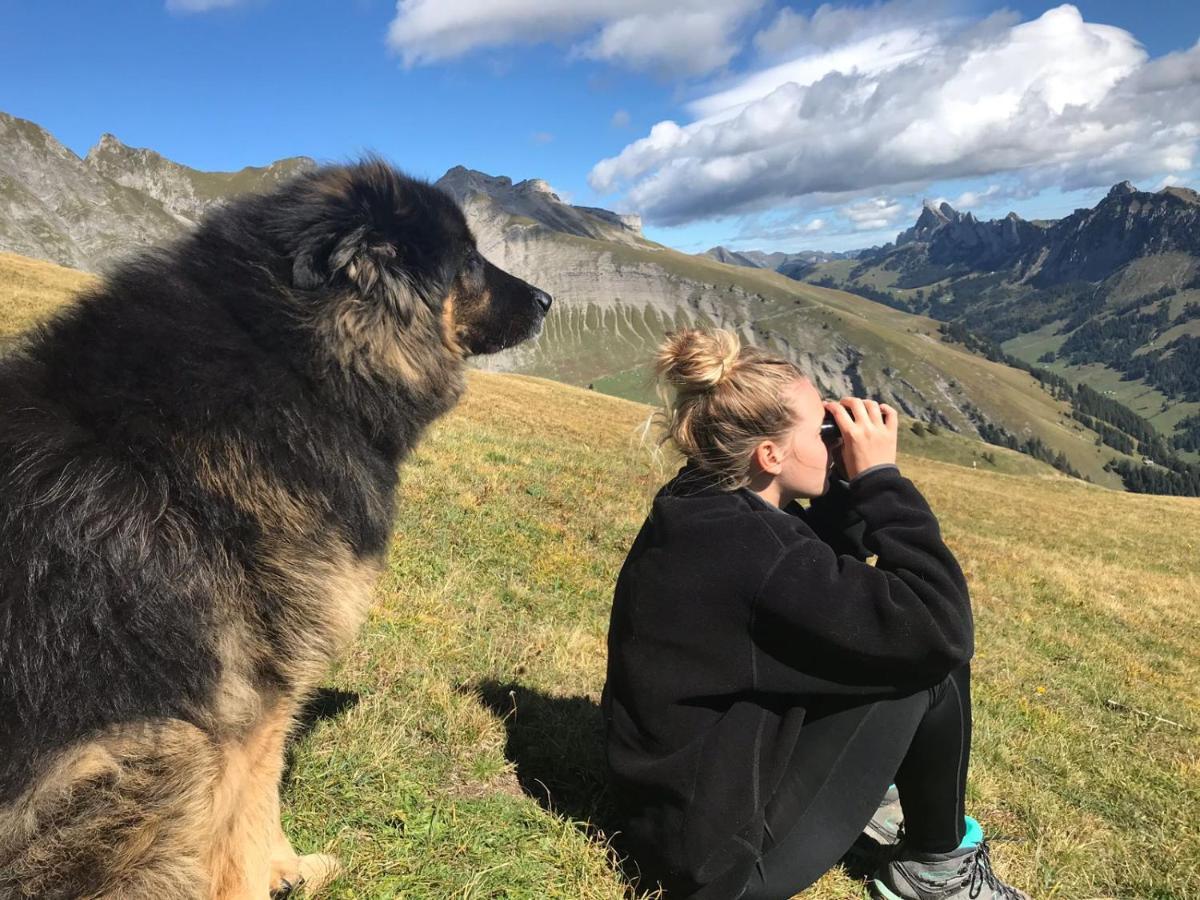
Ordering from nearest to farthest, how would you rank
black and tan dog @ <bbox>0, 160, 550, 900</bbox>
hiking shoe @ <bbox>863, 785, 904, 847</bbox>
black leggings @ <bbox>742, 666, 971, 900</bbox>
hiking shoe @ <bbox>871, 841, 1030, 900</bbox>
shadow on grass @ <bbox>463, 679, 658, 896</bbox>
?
black and tan dog @ <bbox>0, 160, 550, 900</bbox>
black leggings @ <bbox>742, 666, 971, 900</bbox>
hiking shoe @ <bbox>871, 841, 1030, 900</bbox>
shadow on grass @ <bbox>463, 679, 658, 896</bbox>
hiking shoe @ <bbox>863, 785, 904, 847</bbox>

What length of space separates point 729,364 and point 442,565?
541cm

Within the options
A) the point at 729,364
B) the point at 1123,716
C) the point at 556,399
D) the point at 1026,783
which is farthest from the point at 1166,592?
the point at 556,399

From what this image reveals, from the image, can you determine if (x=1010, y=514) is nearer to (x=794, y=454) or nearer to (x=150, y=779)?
(x=794, y=454)

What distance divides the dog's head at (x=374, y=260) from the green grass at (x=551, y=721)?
140 cm

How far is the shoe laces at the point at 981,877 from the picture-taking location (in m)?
3.85

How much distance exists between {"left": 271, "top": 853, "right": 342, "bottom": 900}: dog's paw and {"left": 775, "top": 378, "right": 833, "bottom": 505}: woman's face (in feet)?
9.35

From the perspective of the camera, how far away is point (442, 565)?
8008 millimetres

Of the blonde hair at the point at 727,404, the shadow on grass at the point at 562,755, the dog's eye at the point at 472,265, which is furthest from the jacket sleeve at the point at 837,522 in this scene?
the dog's eye at the point at 472,265

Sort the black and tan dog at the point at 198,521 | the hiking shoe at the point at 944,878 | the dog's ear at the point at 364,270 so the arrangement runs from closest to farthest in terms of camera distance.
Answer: the black and tan dog at the point at 198,521, the dog's ear at the point at 364,270, the hiking shoe at the point at 944,878

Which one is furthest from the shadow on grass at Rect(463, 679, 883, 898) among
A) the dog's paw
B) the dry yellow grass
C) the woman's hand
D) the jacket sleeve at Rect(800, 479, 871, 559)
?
the dry yellow grass

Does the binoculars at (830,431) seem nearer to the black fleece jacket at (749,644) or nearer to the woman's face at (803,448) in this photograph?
the woman's face at (803,448)

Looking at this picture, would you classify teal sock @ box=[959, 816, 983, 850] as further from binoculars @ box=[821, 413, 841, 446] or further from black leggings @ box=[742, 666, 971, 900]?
binoculars @ box=[821, 413, 841, 446]

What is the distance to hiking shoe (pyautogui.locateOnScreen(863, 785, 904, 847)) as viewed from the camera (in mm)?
4227

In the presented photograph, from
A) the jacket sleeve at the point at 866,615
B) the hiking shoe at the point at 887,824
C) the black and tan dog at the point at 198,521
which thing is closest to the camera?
the black and tan dog at the point at 198,521
